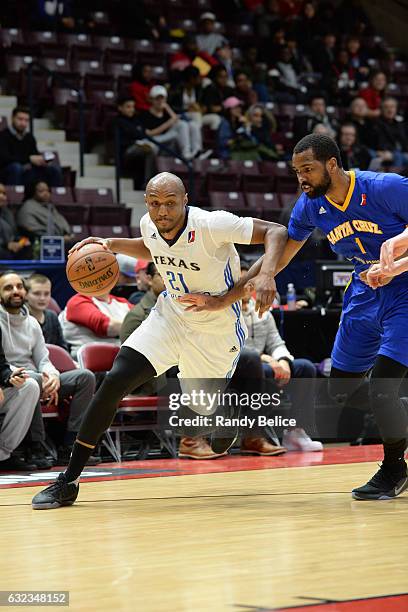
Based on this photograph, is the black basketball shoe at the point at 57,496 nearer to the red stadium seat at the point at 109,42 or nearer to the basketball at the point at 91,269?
the basketball at the point at 91,269

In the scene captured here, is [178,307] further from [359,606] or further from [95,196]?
[95,196]

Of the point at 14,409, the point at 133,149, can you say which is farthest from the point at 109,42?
the point at 14,409

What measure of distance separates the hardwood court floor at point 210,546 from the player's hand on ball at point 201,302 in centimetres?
102

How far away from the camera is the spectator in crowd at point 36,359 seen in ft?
26.4

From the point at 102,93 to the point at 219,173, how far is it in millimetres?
2137

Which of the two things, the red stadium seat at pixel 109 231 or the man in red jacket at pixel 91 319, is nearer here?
the man in red jacket at pixel 91 319

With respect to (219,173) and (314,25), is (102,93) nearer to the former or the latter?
(219,173)

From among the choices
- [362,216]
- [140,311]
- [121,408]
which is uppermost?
[362,216]

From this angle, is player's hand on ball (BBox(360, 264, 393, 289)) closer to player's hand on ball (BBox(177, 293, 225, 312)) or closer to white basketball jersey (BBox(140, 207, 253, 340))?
white basketball jersey (BBox(140, 207, 253, 340))

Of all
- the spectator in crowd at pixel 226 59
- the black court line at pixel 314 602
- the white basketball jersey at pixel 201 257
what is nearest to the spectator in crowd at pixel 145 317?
the white basketball jersey at pixel 201 257

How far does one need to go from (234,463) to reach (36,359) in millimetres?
1769

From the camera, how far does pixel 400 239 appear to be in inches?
189

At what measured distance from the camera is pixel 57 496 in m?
5.30

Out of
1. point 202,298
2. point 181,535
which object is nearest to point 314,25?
point 202,298
